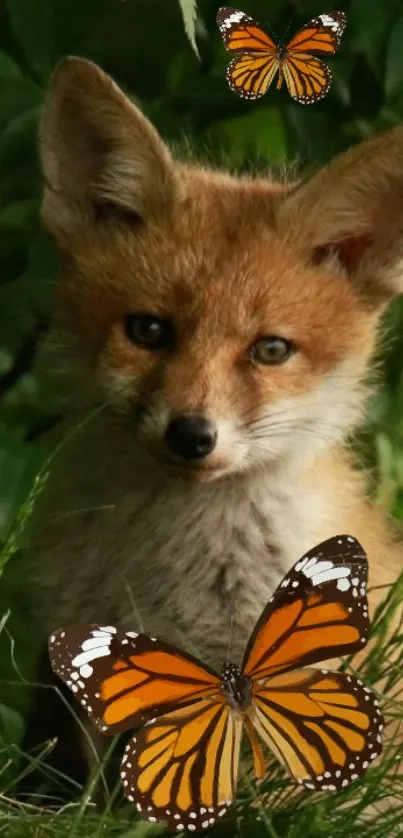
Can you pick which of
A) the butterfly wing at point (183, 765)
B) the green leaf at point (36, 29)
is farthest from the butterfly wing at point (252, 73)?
the butterfly wing at point (183, 765)

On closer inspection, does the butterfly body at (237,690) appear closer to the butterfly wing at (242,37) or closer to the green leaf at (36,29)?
the butterfly wing at (242,37)

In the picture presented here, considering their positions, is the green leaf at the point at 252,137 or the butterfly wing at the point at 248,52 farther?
the green leaf at the point at 252,137

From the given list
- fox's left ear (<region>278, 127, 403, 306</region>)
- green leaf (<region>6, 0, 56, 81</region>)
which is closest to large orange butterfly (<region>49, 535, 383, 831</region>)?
fox's left ear (<region>278, 127, 403, 306</region>)

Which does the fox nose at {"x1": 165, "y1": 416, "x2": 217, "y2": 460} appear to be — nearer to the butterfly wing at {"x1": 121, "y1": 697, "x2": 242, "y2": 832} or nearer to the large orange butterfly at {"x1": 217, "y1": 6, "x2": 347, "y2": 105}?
the butterfly wing at {"x1": 121, "y1": 697, "x2": 242, "y2": 832}

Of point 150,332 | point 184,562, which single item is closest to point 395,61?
point 150,332

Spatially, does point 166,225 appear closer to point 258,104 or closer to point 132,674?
point 258,104

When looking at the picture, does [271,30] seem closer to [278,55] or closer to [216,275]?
[278,55]

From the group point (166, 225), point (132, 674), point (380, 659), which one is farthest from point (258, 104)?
point (132, 674)

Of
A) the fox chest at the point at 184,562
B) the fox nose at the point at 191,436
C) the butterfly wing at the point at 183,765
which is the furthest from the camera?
the fox chest at the point at 184,562
